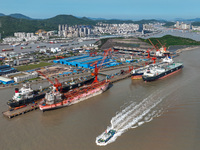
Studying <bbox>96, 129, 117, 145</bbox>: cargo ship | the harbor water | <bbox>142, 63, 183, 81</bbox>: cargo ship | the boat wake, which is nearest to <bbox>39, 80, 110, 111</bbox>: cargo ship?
the harbor water

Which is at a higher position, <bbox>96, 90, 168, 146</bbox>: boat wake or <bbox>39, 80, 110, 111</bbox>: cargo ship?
<bbox>39, 80, 110, 111</bbox>: cargo ship

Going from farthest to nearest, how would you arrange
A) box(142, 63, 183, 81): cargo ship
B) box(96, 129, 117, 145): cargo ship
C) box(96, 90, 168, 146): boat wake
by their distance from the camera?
box(142, 63, 183, 81): cargo ship → box(96, 90, 168, 146): boat wake → box(96, 129, 117, 145): cargo ship

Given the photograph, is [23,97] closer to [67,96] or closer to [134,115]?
[67,96]

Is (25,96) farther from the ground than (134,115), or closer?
farther from the ground

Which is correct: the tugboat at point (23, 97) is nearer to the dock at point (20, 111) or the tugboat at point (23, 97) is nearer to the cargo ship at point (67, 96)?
the dock at point (20, 111)

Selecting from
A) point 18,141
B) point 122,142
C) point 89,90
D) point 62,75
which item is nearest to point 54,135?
point 18,141

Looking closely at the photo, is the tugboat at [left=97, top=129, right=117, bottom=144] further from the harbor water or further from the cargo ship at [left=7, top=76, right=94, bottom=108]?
the cargo ship at [left=7, top=76, right=94, bottom=108]

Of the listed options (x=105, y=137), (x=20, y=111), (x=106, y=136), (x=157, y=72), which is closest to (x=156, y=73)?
(x=157, y=72)
